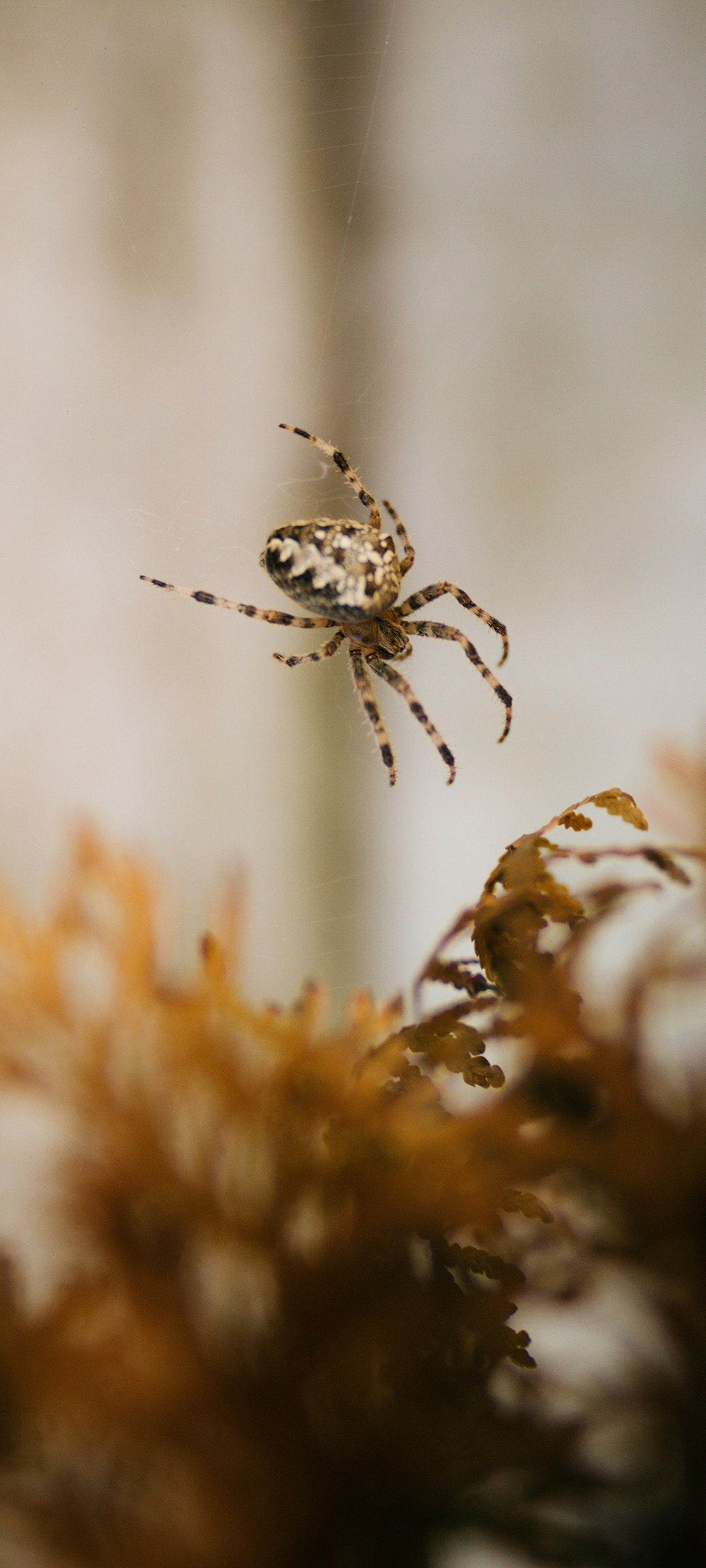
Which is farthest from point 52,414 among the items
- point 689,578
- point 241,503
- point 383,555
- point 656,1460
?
point 656,1460

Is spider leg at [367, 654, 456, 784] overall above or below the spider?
below

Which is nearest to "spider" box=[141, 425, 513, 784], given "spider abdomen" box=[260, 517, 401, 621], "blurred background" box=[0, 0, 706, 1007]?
"spider abdomen" box=[260, 517, 401, 621]

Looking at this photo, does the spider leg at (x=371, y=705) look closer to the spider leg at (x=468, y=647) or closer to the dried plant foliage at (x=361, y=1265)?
the spider leg at (x=468, y=647)

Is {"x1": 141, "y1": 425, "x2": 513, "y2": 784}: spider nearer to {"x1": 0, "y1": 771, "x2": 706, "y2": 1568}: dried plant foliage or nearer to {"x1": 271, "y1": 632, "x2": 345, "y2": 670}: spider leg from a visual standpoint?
{"x1": 271, "y1": 632, "x2": 345, "y2": 670}: spider leg

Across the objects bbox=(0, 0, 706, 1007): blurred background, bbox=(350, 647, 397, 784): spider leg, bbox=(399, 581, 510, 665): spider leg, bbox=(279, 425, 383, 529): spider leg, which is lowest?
bbox=(350, 647, 397, 784): spider leg

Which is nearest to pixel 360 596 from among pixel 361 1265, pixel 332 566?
pixel 332 566

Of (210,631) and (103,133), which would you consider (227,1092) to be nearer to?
(210,631)
